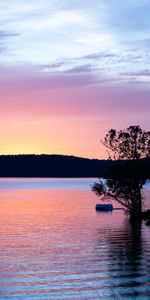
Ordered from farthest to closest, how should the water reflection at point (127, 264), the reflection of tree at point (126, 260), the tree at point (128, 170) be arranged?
1. the tree at point (128, 170)
2. the reflection of tree at point (126, 260)
3. the water reflection at point (127, 264)

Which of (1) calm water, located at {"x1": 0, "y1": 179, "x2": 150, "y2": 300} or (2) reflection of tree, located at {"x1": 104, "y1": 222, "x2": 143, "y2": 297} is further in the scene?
(2) reflection of tree, located at {"x1": 104, "y1": 222, "x2": 143, "y2": 297}

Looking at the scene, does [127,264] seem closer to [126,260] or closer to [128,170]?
[126,260]

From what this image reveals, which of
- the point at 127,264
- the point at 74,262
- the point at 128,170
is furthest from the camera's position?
the point at 128,170

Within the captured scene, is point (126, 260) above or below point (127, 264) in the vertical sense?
above

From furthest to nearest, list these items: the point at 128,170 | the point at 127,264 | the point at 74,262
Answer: the point at 128,170 → the point at 74,262 → the point at 127,264

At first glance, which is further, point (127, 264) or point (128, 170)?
point (128, 170)

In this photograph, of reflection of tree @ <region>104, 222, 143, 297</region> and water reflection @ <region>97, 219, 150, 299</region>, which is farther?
reflection of tree @ <region>104, 222, 143, 297</region>

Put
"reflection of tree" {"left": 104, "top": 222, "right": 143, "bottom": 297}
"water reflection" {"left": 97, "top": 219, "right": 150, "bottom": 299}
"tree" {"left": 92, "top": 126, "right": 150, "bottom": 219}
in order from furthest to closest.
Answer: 1. "tree" {"left": 92, "top": 126, "right": 150, "bottom": 219}
2. "reflection of tree" {"left": 104, "top": 222, "right": 143, "bottom": 297}
3. "water reflection" {"left": 97, "top": 219, "right": 150, "bottom": 299}

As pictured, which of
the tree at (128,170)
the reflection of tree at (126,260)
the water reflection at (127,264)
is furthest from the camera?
the tree at (128,170)

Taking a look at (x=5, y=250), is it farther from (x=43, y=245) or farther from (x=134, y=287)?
(x=134, y=287)

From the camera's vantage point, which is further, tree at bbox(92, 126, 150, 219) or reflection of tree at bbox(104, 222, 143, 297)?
tree at bbox(92, 126, 150, 219)

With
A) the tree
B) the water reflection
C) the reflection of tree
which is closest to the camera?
the water reflection

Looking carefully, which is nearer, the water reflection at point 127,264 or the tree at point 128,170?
the water reflection at point 127,264

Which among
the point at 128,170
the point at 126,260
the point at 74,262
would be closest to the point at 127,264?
the point at 126,260
